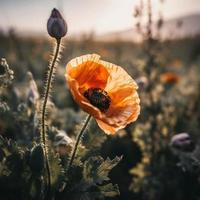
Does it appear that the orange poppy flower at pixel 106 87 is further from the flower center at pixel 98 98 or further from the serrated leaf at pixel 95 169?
the serrated leaf at pixel 95 169

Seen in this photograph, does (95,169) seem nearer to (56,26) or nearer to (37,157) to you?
(37,157)

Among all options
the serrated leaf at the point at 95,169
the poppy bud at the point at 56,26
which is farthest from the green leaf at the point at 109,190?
the poppy bud at the point at 56,26

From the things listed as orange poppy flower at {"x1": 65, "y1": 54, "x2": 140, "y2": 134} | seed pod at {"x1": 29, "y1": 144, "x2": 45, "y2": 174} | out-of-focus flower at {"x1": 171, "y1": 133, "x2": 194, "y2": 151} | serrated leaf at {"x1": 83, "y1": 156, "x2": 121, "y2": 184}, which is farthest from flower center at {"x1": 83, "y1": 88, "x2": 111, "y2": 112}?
out-of-focus flower at {"x1": 171, "y1": 133, "x2": 194, "y2": 151}

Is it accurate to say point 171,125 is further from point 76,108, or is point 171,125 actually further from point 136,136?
point 76,108

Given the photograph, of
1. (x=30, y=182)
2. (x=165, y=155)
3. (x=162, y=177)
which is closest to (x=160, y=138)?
(x=165, y=155)

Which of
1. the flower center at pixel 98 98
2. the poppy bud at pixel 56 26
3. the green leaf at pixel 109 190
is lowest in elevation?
the green leaf at pixel 109 190

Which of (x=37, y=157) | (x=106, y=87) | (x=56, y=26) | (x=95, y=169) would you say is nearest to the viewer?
(x=56, y=26)

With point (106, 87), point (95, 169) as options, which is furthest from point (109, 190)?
point (106, 87)

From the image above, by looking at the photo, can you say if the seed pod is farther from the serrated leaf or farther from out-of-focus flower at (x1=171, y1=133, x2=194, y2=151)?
out-of-focus flower at (x1=171, y1=133, x2=194, y2=151)
